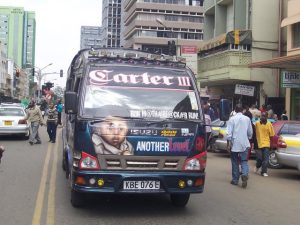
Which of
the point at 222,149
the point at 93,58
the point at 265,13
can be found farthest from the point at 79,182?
the point at 265,13

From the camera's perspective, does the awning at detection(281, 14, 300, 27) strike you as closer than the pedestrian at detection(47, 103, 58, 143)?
No

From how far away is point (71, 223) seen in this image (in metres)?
7.05

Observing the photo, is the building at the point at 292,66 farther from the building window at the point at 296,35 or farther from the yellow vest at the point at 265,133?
the yellow vest at the point at 265,133

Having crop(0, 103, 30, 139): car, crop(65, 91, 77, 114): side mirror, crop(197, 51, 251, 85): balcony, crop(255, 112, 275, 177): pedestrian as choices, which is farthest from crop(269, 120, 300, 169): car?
crop(197, 51, 251, 85): balcony

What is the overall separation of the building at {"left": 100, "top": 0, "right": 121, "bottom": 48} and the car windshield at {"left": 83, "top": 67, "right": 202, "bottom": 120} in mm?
142605

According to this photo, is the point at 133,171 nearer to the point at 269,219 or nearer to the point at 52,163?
the point at 269,219

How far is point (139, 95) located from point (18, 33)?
160m

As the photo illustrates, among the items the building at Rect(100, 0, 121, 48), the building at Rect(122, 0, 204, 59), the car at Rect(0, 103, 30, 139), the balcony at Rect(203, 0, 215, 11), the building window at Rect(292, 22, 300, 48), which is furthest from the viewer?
the building at Rect(100, 0, 121, 48)

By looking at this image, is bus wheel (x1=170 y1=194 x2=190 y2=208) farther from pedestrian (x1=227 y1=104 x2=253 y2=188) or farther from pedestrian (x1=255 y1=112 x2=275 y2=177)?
pedestrian (x1=255 y1=112 x2=275 y2=177)

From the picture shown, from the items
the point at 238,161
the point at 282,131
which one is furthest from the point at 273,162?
the point at 238,161

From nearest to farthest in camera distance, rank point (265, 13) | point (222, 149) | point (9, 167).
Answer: point (9, 167), point (222, 149), point (265, 13)

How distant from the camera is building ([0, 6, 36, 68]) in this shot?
155750mm

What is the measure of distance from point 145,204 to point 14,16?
157m

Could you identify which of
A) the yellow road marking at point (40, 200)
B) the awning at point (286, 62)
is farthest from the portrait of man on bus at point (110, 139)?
the awning at point (286, 62)
